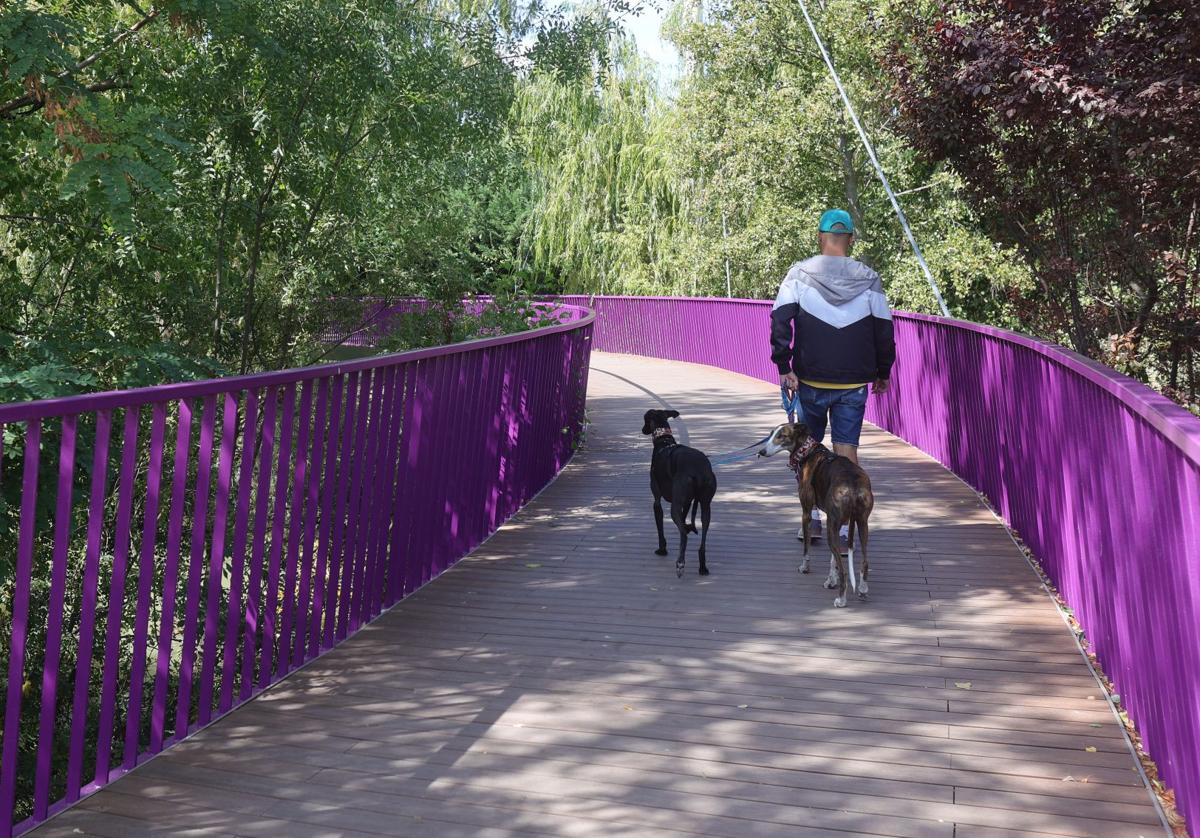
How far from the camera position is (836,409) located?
7.12 metres

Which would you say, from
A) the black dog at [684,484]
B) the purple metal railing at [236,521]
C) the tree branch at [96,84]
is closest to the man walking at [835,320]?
the black dog at [684,484]

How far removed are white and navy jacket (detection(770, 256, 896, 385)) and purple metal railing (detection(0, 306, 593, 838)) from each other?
1.91 meters

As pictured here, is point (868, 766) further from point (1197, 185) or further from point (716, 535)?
point (1197, 185)

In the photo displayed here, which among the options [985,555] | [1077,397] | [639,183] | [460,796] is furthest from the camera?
[639,183]

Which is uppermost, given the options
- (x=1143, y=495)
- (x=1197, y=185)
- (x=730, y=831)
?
(x=1197, y=185)

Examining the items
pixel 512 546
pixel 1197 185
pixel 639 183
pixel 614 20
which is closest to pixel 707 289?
pixel 639 183

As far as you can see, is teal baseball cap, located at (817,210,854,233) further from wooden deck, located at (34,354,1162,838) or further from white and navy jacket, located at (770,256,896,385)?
wooden deck, located at (34,354,1162,838)

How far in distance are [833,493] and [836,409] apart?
1.10 m

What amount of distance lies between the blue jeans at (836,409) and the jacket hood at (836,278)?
549 millimetres

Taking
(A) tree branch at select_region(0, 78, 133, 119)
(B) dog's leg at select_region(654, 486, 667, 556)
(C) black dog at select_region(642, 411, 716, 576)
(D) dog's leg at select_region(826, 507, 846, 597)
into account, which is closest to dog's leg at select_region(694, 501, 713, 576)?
(C) black dog at select_region(642, 411, 716, 576)

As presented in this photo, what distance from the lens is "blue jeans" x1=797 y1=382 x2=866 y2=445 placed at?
706 centimetres

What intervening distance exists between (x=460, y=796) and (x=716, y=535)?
4278 mm

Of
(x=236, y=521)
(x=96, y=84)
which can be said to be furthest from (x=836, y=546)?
(x=96, y=84)

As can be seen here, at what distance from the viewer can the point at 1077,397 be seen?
5645 mm
